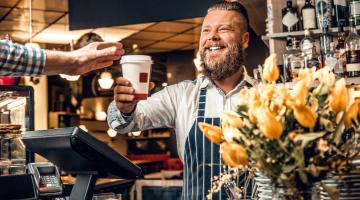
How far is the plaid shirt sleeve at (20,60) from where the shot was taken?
1621 millimetres

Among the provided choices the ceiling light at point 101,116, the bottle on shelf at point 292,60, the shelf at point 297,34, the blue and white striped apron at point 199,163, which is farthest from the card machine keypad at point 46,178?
the ceiling light at point 101,116

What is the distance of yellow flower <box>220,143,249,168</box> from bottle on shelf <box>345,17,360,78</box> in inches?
90.3

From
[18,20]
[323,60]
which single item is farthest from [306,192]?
[18,20]

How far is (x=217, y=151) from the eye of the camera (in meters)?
2.57

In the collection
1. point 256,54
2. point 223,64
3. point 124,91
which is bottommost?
point 124,91

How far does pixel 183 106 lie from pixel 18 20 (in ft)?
20.6

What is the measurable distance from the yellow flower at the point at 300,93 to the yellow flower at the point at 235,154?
177mm

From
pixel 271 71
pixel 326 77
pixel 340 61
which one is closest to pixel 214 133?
pixel 271 71

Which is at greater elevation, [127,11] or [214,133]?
[127,11]

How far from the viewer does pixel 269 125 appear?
1.29 m

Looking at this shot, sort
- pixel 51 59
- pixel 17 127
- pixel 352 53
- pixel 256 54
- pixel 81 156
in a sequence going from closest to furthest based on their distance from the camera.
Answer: pixel 81 156
pixel 51 59
pixel 17 127
pixel 352 53
pixel 256 54

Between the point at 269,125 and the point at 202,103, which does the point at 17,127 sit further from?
the point at 269,125

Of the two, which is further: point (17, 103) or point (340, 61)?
point (340, 61)

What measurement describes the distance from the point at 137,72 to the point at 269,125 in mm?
759
